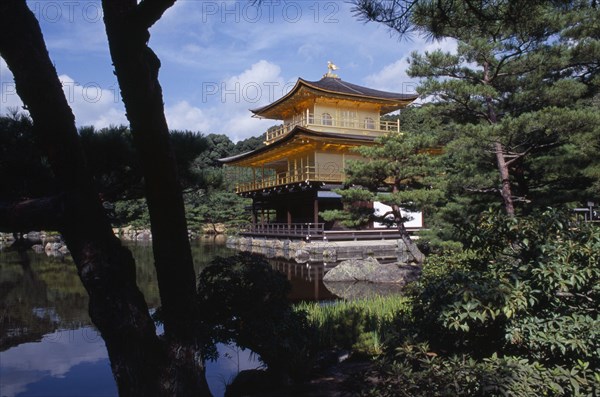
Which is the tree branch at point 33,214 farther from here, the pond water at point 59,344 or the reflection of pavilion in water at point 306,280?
the reflection of pavilion in water at point 306,280

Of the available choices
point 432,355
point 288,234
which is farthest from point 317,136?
point 432,355

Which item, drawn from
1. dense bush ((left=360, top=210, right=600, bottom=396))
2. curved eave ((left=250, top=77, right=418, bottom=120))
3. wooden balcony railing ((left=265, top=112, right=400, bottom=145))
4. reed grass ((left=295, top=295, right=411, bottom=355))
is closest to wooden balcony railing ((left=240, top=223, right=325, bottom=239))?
wooden balcony railing ((left=265, top=112, right=400, bottom=145))

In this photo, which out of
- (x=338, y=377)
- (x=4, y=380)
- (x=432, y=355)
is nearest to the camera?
(x=432, y=355)

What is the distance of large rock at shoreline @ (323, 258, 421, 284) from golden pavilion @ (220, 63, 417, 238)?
549 centimetres

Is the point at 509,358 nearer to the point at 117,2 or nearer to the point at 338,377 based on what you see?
the point at 338,377

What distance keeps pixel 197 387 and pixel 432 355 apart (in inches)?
53.3

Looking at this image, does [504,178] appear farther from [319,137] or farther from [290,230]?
[290,230]

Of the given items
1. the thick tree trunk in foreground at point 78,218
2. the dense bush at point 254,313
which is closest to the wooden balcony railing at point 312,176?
the dense bush at point 254,313

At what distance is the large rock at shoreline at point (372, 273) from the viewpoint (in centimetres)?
1152

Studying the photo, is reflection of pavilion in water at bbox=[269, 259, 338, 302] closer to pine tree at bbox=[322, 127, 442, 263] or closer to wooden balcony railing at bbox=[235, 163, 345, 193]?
pine tree at bbox=[322, 127, 442, 263]

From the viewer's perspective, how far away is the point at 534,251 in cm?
298

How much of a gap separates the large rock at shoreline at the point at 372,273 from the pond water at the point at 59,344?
56 centimetres

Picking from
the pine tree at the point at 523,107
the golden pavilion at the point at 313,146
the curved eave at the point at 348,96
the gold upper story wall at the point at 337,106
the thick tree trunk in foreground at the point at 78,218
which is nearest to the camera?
the thick tree trunk in foreground at the point at 78,218

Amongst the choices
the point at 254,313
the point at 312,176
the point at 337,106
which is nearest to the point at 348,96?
the point at 337,106
